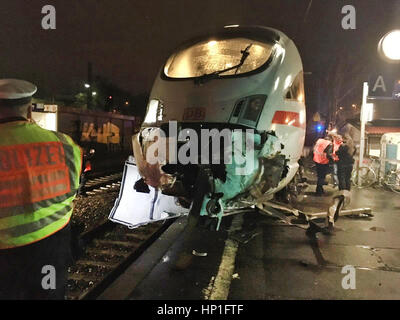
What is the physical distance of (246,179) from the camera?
4754 mm

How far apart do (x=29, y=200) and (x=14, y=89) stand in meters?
0.73

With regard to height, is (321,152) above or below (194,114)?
below

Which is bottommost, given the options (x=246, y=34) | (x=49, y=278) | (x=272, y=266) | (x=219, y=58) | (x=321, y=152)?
(x=272, y=266)

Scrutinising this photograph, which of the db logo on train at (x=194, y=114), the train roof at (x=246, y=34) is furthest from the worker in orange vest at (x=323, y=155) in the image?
the db logo on train at (x=194, y=114)

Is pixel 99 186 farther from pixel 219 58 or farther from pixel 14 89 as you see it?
pixel 14 89

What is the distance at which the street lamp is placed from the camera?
4770mm

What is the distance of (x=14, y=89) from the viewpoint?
2326mm

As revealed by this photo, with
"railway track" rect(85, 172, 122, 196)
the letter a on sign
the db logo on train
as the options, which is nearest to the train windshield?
the db logo on train

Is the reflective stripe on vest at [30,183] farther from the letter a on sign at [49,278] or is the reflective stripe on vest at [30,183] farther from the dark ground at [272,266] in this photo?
the dark ground at [272,266]

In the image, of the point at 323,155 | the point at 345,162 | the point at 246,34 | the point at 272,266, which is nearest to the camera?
the point at 272,266

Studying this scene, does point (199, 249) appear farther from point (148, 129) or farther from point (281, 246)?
point (148, 129)

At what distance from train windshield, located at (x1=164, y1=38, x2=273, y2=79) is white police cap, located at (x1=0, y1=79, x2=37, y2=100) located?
10.8 ft

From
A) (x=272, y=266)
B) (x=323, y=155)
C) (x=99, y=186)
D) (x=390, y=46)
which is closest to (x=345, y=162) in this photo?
(x=323, y=155)
